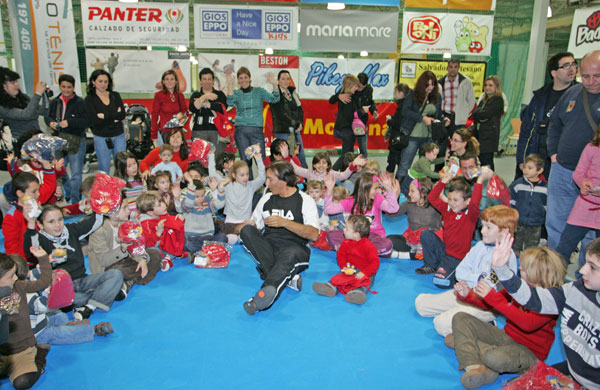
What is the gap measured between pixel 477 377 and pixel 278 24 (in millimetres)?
8942

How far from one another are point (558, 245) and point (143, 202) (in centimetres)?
400

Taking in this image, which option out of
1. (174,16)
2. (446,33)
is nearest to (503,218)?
(446,33)

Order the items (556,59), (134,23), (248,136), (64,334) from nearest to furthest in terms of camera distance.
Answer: (64,334) → (556,59) → (248,136) → (134,23)

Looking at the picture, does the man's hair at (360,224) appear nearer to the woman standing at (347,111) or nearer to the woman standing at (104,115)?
the woman standing at (347,111)

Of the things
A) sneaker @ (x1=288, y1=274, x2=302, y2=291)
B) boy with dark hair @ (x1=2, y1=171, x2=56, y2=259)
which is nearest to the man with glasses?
sneaker @ (x1=288, y1=274, x2=302, y2=291)

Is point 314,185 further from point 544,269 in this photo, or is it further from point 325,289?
point 544,269

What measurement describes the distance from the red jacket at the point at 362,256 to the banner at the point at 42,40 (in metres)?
8.04

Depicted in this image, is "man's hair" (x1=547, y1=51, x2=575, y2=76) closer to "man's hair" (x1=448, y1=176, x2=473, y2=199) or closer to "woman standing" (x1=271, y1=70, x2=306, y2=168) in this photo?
"man's hair" (x1=448, y1=176, x2=473, y2=199)

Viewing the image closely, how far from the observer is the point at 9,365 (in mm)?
2799

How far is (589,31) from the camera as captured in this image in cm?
938

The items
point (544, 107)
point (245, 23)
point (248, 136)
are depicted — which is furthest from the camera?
point (245, 23)

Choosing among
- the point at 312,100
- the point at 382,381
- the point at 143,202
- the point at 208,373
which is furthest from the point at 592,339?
the point at 312,100

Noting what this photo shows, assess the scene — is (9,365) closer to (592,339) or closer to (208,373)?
(208,373)

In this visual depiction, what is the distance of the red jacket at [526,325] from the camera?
103 inches
